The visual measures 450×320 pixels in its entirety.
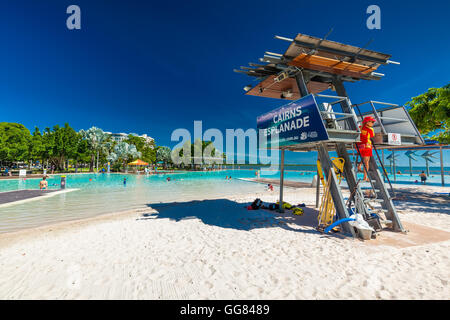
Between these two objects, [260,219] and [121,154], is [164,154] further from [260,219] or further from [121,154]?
[260,219]

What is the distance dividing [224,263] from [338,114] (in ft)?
19.1

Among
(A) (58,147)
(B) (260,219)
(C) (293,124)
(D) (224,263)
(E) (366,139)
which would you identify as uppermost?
(A) (58,147)

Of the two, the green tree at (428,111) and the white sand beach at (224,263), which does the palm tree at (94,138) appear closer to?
the white sand beach at (224,263)

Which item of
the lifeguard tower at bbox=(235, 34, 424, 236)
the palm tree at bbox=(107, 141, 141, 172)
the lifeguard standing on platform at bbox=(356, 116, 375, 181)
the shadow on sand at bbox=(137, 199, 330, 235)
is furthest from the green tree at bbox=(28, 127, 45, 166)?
the lifeguard standing on platform at bbox=(356, 116, 375, 181)

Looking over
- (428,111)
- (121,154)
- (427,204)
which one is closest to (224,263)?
(427,204)

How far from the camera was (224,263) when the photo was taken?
4.52 m

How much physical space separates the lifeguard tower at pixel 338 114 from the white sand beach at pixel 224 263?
132 centimetres

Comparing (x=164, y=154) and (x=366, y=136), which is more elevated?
(x=164, y=154)

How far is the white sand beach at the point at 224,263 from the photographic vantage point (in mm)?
3416

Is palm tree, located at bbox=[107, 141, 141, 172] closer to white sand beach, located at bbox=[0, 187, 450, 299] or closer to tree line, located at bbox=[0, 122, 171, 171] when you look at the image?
tree line, located at bbox=[0, 122, 171, 171]
